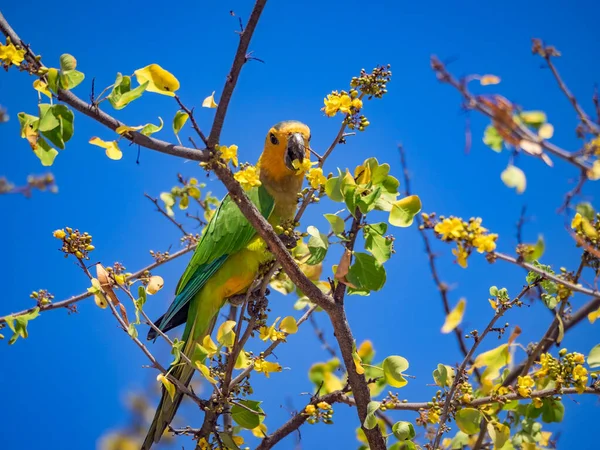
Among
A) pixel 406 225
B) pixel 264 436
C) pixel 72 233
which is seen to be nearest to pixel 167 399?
pixel 264 436

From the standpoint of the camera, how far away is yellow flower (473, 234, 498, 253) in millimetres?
1688

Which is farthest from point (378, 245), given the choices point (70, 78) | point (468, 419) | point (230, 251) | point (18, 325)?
point (18, 325)

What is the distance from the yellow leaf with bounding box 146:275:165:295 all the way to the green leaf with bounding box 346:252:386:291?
0.85 metres

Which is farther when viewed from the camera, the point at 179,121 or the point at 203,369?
the point at 203,369

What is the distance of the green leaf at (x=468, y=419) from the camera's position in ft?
7.89

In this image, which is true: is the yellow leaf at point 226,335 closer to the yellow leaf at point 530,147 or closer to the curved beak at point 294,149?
the curved beak at point 294,149

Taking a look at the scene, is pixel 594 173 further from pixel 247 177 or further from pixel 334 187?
pixel 247 177

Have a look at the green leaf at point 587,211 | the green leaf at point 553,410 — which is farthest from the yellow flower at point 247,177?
the green leaf at point 553,410

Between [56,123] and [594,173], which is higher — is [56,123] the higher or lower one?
the higher one

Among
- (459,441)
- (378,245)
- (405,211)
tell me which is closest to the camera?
(405,211)

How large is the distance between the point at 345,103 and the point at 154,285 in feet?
3.72

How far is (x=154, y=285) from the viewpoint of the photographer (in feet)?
8.67

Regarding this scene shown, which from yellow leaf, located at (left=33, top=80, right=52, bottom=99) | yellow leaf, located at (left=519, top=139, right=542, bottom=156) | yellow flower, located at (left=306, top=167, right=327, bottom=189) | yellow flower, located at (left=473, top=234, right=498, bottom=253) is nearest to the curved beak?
yellow flower, located at (left=306, top=167, right=327, bottom=189)

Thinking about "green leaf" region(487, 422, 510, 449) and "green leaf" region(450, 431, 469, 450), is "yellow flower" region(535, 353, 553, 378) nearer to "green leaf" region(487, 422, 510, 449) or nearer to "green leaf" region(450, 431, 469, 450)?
"green leaf" region(487, 422, 510, 449)
